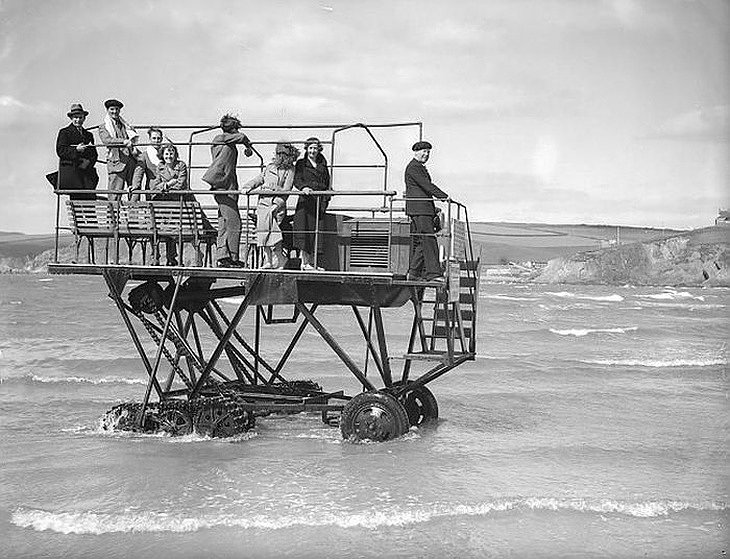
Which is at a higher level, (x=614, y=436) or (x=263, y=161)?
(x=263, y=161)

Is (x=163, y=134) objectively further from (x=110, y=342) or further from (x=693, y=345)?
(x=693, y=345)

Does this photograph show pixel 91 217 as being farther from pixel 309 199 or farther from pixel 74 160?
pixel 309 199

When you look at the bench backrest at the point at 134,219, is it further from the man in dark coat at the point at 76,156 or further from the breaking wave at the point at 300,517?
the breaking wave at the point at 300,517

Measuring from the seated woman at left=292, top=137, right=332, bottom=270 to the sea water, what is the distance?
2890mm

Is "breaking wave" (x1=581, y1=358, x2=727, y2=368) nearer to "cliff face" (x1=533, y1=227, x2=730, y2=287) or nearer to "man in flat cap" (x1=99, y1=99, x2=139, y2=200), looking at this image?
"man in flat cap" (x1=99, y1=99, x2=139, y2=200)

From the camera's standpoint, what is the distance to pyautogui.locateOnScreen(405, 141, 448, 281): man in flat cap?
14.4 metres

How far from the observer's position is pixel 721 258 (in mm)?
153625

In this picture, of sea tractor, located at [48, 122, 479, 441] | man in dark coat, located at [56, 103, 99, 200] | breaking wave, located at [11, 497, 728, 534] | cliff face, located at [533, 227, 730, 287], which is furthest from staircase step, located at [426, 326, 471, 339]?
cliff face, located at [533, 227, 730, 287]

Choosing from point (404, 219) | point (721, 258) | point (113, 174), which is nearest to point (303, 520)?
point (404, 219)

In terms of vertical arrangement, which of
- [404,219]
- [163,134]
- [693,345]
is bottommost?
[693,345]

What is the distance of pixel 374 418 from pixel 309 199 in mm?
3233

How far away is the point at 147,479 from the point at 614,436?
8084mm


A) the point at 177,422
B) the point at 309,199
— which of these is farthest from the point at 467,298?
the point at 177,422

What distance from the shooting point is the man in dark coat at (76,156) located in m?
14.9
